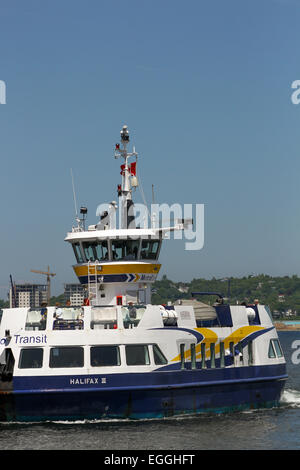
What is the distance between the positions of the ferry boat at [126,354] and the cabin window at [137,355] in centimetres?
4

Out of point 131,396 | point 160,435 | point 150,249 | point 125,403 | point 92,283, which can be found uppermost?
point 150,249

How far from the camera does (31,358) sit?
1072 inches

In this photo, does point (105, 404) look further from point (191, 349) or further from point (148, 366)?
point (191, 349)

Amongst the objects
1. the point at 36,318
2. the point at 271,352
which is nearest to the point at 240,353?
the point at 271,352

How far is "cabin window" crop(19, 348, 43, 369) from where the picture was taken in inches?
1069

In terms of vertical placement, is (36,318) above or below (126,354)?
above

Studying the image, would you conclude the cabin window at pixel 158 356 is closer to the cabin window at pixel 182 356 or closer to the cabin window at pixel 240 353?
the cabin window at pixel 182 356

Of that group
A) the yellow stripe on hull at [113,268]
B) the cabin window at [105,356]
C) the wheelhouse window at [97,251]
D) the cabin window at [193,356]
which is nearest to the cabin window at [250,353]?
the cabin window at [193,356]

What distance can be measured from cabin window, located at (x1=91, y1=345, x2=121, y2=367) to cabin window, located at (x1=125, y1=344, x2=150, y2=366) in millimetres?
368

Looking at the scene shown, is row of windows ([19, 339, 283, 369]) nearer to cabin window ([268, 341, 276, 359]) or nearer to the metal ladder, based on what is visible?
cabin window ([268, 341, 276, 359])

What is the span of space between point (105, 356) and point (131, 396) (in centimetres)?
165

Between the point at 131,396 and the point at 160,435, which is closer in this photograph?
the point at 160,435

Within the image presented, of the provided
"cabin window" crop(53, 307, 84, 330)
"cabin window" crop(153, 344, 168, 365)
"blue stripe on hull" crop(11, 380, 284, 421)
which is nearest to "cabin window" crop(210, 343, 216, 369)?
"blue stripe on hull" crop(11, 380, 284, 421)

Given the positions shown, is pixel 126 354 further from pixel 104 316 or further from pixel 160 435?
pixel 160 435
